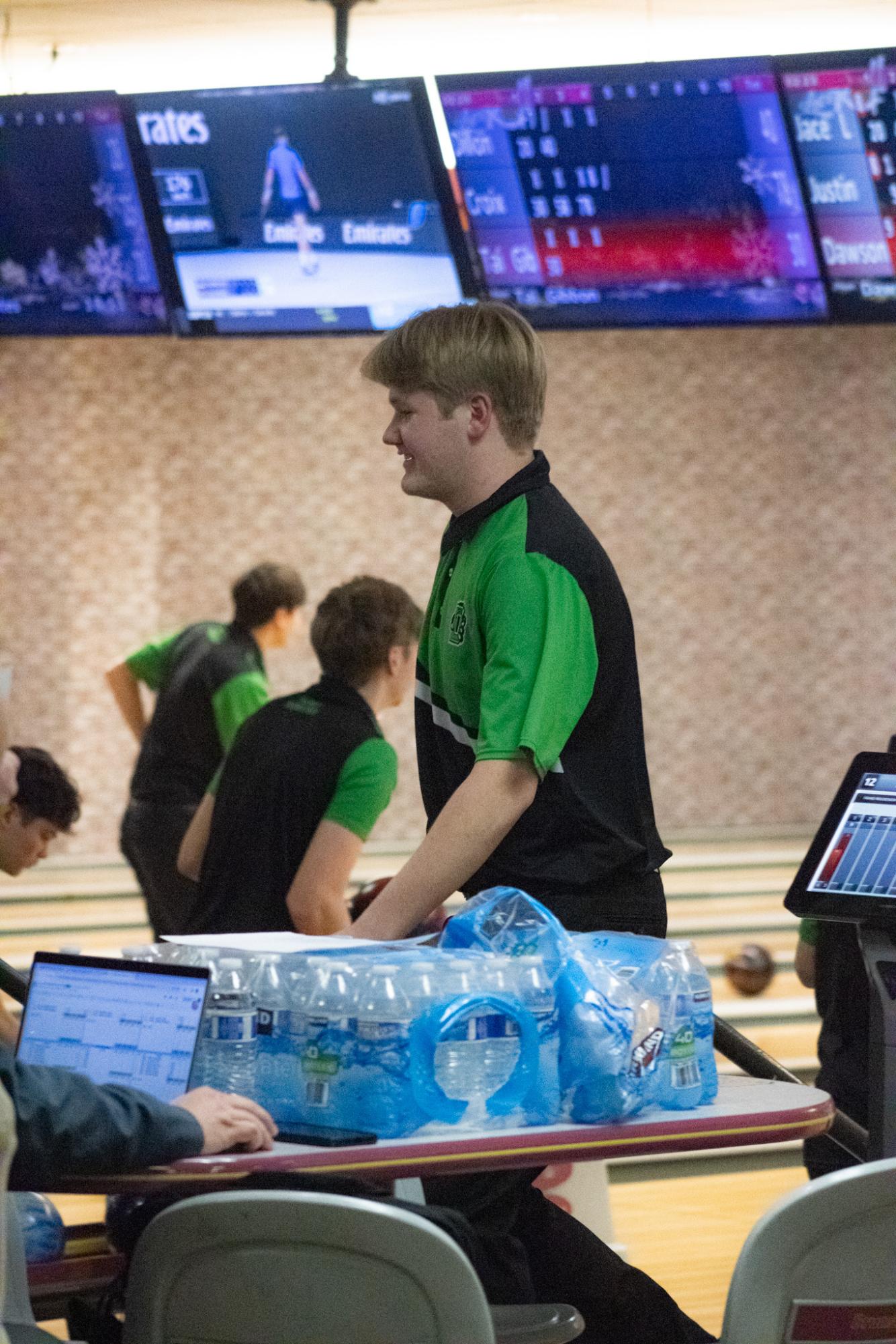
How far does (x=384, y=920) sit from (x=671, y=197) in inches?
107

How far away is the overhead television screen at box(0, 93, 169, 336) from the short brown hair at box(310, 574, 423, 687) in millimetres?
1595

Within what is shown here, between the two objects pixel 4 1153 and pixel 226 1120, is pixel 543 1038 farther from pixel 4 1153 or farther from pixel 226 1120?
pixel 4 1153

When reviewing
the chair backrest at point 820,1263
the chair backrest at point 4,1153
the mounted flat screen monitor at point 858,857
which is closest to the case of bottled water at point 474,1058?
the chair backrest at point 820,1263

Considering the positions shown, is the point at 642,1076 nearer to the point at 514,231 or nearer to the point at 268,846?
the point at 268,846

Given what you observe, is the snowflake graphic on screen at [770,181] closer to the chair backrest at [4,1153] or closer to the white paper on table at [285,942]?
the white paper on table at [285,942]

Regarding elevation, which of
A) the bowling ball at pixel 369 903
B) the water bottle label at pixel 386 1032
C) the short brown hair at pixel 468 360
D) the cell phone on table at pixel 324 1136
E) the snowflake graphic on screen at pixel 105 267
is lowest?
the bowling ball at pixel 369 903

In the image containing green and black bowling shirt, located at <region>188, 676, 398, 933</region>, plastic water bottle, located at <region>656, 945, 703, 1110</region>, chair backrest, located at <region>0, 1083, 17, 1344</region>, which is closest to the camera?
chair backrest, located at <region>0, 1083, 17, 1344</region>

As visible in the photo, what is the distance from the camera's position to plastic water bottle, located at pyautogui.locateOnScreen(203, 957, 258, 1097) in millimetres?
1731

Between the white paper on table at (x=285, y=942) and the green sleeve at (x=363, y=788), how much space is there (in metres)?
1.06

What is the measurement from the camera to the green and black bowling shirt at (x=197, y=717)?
14.9 feet

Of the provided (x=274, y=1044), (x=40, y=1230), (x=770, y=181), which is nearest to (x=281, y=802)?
(x=40, y=1230)

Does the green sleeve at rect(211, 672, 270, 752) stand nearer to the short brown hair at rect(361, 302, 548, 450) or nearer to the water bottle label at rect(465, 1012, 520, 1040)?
the short brown hair at rect(361, 302, 548, 450)

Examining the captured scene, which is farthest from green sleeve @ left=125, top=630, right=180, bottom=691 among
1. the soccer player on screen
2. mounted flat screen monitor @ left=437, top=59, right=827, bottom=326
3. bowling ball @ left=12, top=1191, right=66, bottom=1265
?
bowling ball @ left=12, top=1191, right=66, bottom=1265

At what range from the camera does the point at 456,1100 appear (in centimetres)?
167
